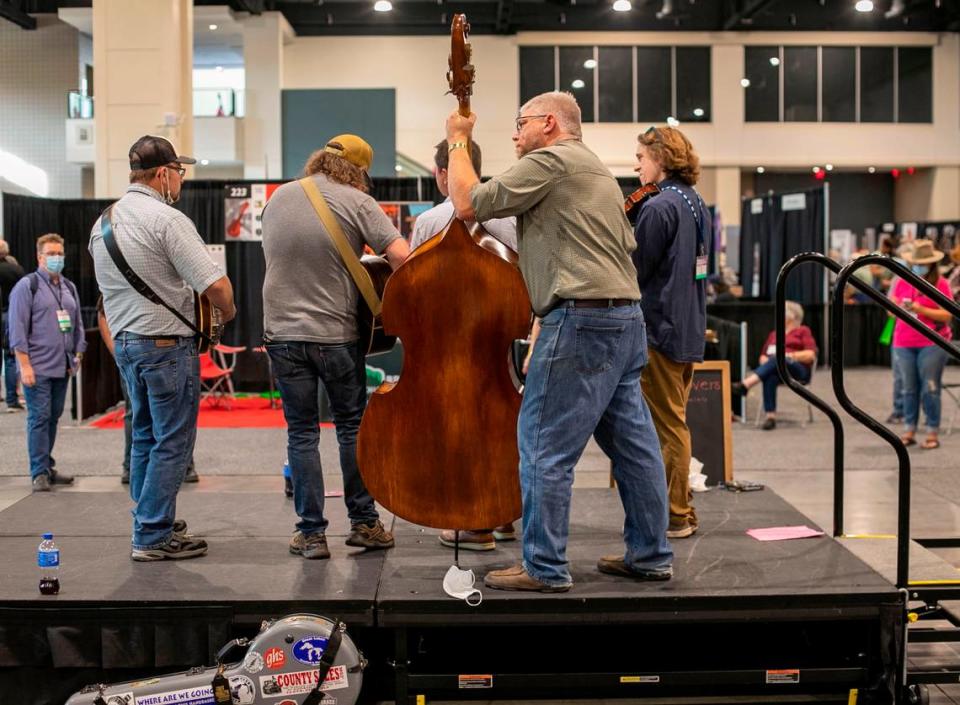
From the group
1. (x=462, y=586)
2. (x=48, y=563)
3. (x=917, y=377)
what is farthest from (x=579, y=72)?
(x=48, y=563)

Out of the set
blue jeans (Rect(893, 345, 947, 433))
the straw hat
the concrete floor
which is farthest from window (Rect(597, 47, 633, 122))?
blue jeans (Rect(893, 345, 947, 433))

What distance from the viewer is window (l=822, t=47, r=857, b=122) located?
20.2 m

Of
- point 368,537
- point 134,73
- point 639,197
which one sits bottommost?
point 368,537

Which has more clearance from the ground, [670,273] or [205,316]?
[670,273]

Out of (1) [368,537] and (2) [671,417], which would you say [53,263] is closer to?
(1) [368,537]

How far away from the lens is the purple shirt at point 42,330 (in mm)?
6078

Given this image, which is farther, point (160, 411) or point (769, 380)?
point (769, 380)

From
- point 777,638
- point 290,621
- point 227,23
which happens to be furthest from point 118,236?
point 227,23

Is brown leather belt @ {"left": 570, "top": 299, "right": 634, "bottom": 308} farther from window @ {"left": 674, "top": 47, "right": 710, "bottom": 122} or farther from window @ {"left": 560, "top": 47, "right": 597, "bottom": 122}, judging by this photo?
window @ {"left": 674, "top": 47, "right": 710, "bottom": 122}

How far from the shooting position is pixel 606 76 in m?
20.0

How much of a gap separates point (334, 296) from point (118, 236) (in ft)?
2.53

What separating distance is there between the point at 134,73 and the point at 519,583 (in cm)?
1128

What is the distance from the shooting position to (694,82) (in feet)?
65.5

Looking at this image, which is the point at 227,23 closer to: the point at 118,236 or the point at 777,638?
the point at 118,236
